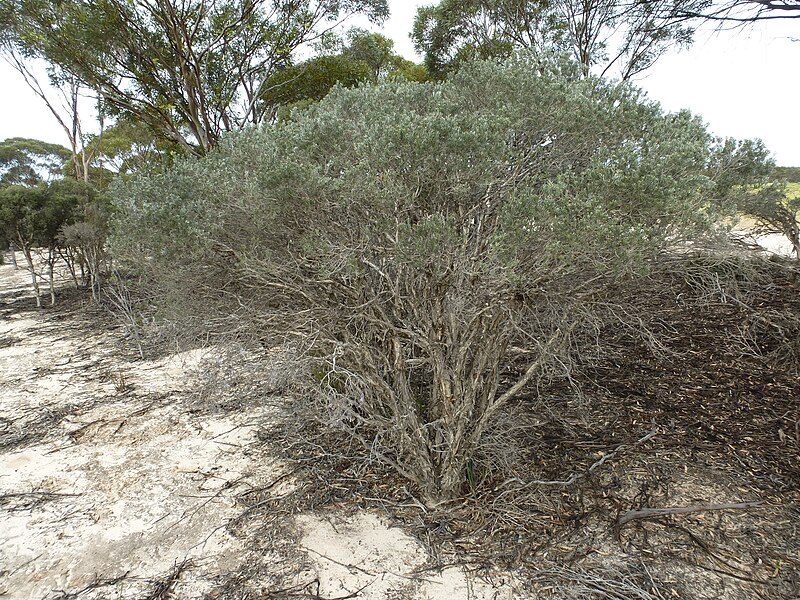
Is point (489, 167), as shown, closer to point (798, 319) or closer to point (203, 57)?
point (798, 319)

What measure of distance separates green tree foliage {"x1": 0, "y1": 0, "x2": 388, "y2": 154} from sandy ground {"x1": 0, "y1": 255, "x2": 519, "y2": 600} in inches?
165

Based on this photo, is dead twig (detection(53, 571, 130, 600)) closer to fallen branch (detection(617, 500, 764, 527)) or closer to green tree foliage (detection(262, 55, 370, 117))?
fallen branch (detection(617, 500, 764, 527))

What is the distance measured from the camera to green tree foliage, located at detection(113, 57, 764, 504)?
2.33 m

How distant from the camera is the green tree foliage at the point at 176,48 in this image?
25.8ft

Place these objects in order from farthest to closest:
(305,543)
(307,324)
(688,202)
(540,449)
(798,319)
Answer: (798,319) < (540,449) < (307,324) < (305,543) < (688,202)

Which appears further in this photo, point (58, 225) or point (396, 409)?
point (58, 225)

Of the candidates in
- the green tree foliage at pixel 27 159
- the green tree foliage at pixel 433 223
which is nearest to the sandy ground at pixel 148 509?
the green tree foliage at pixel 433 223

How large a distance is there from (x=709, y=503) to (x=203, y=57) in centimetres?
914

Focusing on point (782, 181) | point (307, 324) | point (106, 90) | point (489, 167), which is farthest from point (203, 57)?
point (782, 181)

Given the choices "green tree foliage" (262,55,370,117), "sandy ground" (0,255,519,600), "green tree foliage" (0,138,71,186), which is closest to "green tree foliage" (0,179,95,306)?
"green tree foliage" (262,55,370,117)

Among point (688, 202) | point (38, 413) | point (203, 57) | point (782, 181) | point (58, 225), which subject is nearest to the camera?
point (688, 202)

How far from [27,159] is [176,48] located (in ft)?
103

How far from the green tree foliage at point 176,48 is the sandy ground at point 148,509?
4.20 m

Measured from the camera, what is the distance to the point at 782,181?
4484mm
